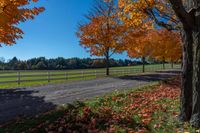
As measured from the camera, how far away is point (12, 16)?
1195 cm

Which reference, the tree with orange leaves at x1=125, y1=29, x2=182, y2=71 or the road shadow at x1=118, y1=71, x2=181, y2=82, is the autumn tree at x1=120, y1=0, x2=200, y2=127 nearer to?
the road shadow at x1=118, y1=71, x2=181, y2=82

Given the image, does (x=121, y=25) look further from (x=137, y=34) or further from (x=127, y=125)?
(x=127, y=125)

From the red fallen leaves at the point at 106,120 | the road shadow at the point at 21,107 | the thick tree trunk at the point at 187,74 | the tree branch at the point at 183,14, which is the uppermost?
the tree branch at the point at 183,14

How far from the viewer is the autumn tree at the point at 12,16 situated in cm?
1145

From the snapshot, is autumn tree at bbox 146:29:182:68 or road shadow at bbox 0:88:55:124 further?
autumn tree at bbox 146:29:182:68

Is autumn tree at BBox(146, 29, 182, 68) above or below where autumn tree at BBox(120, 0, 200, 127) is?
above

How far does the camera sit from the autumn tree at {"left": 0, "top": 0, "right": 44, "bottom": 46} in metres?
11.5

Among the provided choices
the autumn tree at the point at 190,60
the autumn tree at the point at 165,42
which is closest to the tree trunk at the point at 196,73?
the autumn tree at the point at 190,60

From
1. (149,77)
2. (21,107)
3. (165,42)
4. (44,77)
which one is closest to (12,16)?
(21,107)

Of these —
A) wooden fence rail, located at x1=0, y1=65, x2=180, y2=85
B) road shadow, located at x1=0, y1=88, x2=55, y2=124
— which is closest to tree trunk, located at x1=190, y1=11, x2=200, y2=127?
road shadow, located at x1=0, y1=88, x2=55, y2=124

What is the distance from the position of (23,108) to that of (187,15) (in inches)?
305

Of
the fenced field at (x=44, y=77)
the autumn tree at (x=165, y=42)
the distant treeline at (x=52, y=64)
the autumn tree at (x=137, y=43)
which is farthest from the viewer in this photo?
the distant treeline at (x=52, y=64)

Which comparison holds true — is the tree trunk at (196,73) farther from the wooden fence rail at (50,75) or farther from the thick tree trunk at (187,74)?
the wooden fence rail at (50,75)

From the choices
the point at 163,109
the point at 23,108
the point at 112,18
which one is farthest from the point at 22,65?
the point at 163,109
